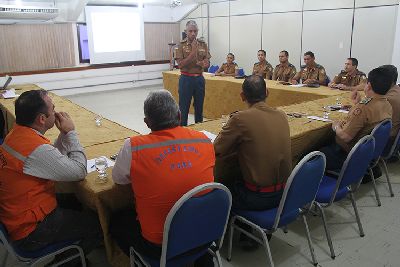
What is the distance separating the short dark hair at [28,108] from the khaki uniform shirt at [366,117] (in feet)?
6.53

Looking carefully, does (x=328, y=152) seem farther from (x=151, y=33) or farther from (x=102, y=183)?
(x=151, y=33)

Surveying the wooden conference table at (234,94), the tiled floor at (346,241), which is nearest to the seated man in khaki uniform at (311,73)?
the wooden conference table at (234,94)

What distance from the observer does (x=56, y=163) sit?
1.50 m

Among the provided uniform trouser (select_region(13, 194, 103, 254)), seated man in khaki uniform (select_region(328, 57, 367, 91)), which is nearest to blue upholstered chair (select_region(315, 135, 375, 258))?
uniform trouser (select_region(13, 194, 103, 254))

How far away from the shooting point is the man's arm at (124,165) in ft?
4.59

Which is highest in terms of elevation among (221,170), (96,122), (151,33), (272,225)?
(151,33)

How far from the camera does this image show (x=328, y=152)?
8.38 feet

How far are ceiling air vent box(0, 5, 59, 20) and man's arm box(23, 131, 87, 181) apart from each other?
6.20m

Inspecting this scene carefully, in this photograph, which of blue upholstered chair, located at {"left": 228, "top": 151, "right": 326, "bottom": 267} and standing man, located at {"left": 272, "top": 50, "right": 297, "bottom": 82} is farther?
standing man, located at {"left": 272, "top": 50, "right": 297, "bottom": 82}

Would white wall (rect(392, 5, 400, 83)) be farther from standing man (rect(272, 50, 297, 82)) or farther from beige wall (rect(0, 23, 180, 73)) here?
beige wall (rect(0, 23, 180, 73))

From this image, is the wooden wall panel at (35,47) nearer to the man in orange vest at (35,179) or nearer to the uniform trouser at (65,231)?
the man in orange vest at (35,179)

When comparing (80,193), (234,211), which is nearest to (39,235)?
(80,193)

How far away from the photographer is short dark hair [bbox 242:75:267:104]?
1878 mm

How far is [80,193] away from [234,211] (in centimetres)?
85
